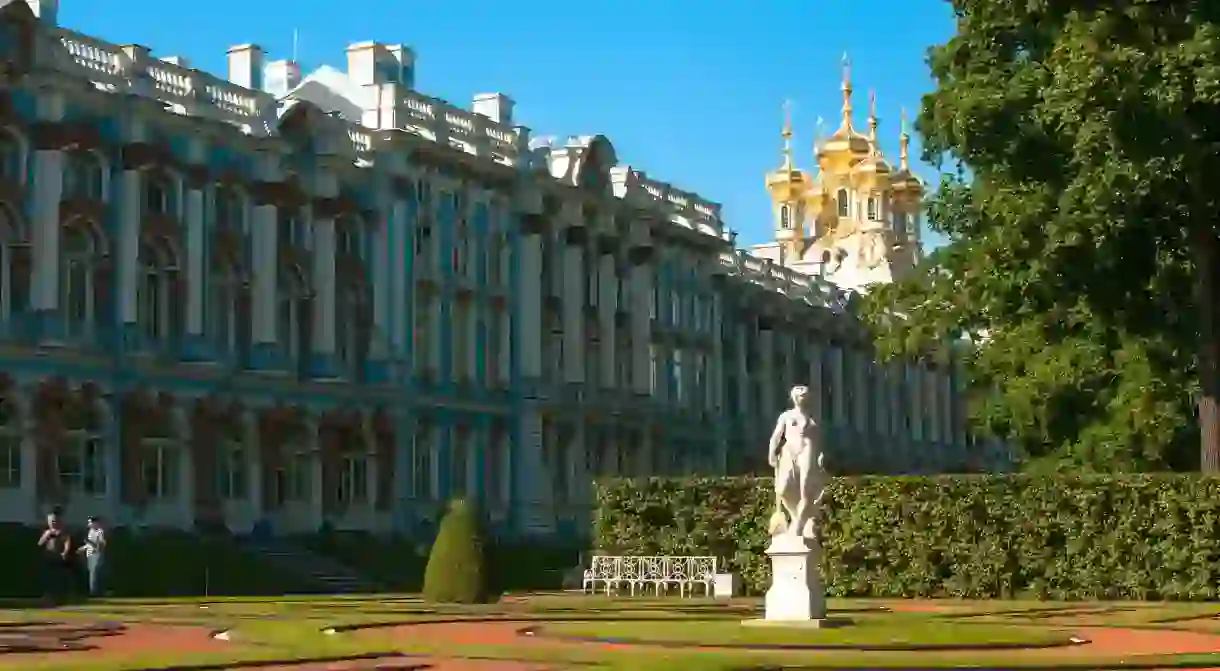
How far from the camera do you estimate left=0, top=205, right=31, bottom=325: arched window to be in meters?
45.5

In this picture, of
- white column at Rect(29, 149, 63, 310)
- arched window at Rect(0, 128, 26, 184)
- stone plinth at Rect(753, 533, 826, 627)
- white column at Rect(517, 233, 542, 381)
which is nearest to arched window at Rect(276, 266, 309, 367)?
white column at Rect(29, 149, 63, 310)

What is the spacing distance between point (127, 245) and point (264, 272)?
5.29 meters

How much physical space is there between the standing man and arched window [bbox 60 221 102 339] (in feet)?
25.0

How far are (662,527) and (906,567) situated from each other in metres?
6.21

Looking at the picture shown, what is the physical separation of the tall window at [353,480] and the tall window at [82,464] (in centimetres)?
927

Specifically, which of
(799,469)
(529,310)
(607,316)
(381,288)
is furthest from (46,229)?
(607,316)

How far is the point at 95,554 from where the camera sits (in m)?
39.6

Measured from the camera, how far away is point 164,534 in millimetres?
47281

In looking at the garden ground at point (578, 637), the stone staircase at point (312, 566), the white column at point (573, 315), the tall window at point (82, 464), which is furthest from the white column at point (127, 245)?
the white column at point (573, 315)

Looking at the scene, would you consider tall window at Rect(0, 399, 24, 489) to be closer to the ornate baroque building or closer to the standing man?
the ornate baroque building

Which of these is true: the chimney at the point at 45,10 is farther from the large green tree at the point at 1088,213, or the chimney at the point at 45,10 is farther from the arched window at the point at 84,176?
the large green tree at the point at 1088,213

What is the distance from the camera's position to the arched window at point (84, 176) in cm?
4712

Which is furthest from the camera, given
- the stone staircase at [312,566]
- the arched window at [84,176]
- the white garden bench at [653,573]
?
the stone staircase at [312,566]

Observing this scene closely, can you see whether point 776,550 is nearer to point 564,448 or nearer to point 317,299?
point 317,299
